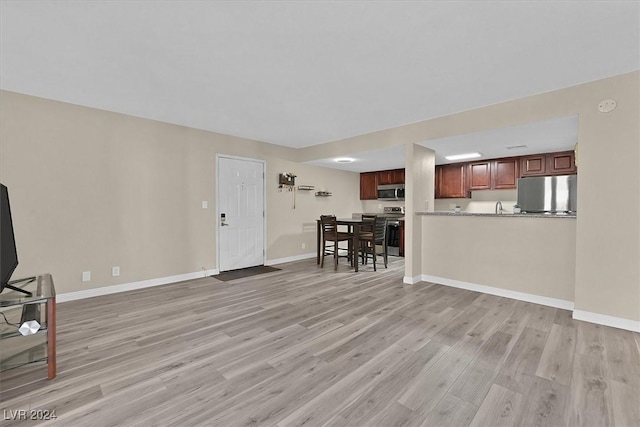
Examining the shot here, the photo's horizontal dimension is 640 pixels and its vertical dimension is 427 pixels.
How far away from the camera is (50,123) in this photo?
3.33 m

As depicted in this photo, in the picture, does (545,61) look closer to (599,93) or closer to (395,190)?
(599,93)

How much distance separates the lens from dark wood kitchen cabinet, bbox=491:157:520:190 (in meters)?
5.38

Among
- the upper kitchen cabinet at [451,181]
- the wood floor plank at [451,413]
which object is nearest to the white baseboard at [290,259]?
the upper kitchen cabinet at [451,181]

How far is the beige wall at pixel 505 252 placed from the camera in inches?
128

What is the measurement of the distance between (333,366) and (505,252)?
296 centimetres

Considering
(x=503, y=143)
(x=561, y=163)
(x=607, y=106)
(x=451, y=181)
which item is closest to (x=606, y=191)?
(x=607, y=106)

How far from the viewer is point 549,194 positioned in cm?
434

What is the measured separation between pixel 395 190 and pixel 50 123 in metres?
6.42

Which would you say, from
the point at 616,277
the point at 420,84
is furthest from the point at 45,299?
the point at 616,277

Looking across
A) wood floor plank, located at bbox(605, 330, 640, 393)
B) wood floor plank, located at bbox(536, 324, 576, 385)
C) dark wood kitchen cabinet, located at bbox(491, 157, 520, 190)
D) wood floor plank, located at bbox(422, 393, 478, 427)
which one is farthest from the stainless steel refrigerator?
wood floor plank, located at bbox(422, 393, 478, 427)

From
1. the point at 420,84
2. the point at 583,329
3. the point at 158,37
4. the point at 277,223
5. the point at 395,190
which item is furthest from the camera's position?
the point at 395,190

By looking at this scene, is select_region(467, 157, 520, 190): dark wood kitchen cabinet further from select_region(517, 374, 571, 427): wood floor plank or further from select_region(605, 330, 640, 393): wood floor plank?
select_region(517, 374, 571, 427): wood floor plank

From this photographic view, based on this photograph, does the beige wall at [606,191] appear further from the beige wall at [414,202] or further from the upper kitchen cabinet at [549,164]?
the upper kitchen cabinet at [549,164]

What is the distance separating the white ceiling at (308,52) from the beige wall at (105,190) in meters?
0.37
